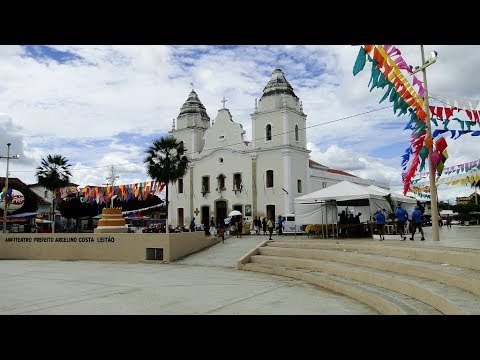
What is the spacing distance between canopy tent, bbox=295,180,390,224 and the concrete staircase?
3.09 metres

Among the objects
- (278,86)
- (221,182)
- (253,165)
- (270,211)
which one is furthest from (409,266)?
(221,182)

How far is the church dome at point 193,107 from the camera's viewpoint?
138 ft

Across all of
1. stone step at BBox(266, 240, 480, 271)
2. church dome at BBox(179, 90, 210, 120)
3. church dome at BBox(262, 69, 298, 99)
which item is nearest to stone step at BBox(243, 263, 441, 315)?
stone step at BBox(266, 240, 480, 271)

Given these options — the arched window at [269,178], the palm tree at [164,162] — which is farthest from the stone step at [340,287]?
the arched window at [269,178]

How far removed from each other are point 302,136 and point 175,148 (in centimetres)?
1593

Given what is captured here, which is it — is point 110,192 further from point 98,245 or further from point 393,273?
point 393,273

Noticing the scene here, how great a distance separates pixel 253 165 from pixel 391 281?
94.3 feet

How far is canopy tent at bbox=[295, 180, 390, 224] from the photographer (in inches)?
649

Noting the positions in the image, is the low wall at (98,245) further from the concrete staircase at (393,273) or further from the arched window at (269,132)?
the arched window at (269,132)
